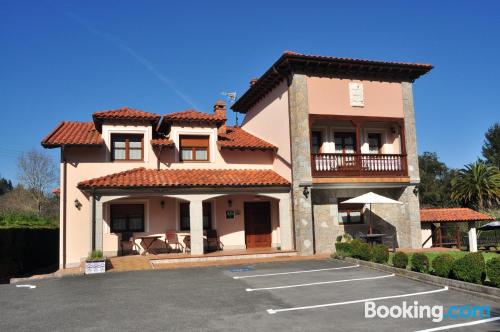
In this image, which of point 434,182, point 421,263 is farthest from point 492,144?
point 421,263

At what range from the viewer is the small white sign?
1959cm

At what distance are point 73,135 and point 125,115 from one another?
248 centimetres

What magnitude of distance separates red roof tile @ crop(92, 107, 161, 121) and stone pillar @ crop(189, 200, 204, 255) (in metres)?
4.52

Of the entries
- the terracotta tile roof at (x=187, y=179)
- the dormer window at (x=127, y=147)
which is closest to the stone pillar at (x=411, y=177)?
the terracotta tile roof at (x=187, y=179)

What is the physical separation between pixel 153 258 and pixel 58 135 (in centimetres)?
711

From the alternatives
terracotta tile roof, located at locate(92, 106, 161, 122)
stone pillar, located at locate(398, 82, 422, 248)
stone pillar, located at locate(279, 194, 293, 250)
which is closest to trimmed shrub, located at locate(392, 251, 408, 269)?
stone pillar, located at locate(279, 194, 293, 250)

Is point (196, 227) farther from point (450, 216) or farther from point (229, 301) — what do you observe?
point (450, 216)

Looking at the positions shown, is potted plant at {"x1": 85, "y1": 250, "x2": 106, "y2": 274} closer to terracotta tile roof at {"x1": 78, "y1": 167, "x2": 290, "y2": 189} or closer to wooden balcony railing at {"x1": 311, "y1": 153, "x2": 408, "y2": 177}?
terracotta tile roof at {"x1": 78, "y1": 167, "x2": 290, "y2": 189}

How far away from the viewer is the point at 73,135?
1906 cm

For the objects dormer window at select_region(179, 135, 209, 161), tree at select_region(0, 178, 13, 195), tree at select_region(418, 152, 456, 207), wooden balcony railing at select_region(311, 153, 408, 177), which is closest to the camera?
wooden balcony railing at select_region(311, 153, 408, 177)

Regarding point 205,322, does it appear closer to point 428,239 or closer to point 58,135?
point 58,135

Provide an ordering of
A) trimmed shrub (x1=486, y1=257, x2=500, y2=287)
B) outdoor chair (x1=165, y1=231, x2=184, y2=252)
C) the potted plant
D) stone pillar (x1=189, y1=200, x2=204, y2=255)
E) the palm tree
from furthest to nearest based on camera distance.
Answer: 1. the palm tree
2. outdoor chair (x1=165, y1=231, x2=184, y2=252)
3. stone pillar (x1=189, y1=200, x2=204, y2=255)
4. the potted plant
5. trimmed shrub (x1=486, y1=257, x2=500, y2=287)

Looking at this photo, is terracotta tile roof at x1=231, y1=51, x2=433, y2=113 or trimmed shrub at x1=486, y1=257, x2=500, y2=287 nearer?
trimmed shrub at x1=486, y1=257, x2=500, y2=287

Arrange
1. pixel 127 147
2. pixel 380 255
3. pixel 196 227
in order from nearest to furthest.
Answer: pixel 380 255
pixel 196 227
pixel 127 147
